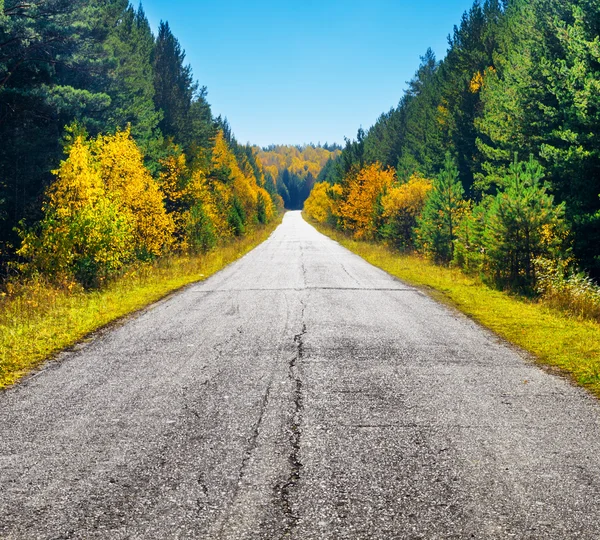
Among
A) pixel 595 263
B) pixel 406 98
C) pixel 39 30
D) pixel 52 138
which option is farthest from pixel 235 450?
pixel 406 98

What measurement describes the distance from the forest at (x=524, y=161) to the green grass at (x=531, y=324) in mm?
1055

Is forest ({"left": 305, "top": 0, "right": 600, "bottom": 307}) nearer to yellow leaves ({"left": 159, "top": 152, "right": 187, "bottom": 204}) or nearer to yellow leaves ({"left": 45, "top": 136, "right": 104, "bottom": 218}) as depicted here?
yellow leaves ({"left": 45, "top": 136, "right": 104, "bottom": 218})

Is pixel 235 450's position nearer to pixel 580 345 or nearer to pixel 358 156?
pixel 580 345

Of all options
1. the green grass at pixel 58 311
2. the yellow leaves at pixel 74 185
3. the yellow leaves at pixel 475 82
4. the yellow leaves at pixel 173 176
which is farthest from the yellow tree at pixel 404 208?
the yellow leaves at pixel 74 185

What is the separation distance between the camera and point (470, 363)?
277 inches

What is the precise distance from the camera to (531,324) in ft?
32.2

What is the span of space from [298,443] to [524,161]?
1861 centimetres

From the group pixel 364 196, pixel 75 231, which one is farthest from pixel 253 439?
pixel 364 196

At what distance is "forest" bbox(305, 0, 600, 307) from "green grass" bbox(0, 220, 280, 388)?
405 inches

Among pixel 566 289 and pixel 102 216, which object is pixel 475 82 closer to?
pixel 566 289

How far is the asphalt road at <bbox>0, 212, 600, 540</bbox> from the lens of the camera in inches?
128

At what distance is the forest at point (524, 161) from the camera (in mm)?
13914

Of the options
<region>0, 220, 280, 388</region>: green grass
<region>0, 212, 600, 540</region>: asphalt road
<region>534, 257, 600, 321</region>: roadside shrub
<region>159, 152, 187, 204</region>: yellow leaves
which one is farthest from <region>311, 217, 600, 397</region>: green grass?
<region>159, 152, 187, 204</region>: yellow leaves

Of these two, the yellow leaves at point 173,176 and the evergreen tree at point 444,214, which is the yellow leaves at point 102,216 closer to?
the yellow leaves at point 173,176
